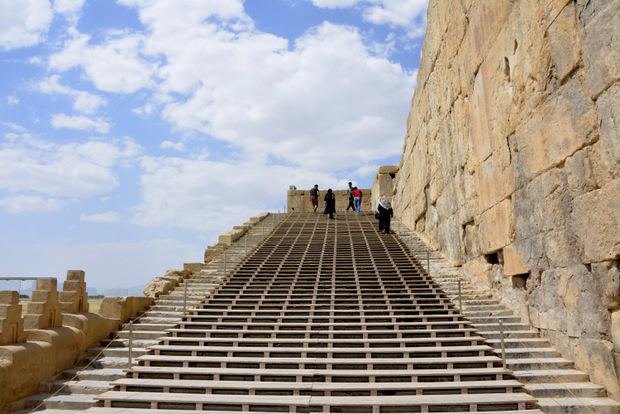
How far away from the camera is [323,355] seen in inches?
296

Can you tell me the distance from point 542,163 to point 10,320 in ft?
28.1

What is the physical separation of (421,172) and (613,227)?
451 inches

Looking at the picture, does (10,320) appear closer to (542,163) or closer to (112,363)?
(112,363)

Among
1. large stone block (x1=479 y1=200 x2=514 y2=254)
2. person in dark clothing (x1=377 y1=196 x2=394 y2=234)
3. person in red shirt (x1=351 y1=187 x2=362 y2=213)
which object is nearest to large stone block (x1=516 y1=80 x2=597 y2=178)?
large stone block (x1=479 y1=200 x2=514 y2=254)

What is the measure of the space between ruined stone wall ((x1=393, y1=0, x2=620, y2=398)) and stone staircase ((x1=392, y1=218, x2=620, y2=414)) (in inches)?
8.4

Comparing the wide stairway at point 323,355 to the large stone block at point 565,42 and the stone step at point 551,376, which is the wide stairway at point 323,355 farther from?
the large stone block at point 565,42

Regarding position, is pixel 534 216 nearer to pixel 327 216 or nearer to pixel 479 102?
pixel 479 102

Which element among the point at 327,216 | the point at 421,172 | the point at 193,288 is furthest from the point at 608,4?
the point at 327,216

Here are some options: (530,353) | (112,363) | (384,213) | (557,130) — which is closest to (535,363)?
(530,353)

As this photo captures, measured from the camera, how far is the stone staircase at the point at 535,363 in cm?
593

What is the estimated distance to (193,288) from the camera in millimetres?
11688

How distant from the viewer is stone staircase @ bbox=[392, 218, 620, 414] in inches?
234

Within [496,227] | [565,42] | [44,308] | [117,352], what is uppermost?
[565,42]

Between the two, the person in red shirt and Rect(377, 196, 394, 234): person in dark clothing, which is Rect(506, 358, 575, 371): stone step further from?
the person in red shirt
